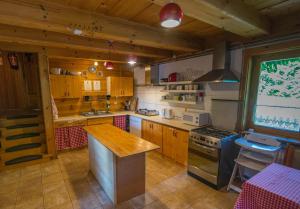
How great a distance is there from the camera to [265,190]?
1261 mm

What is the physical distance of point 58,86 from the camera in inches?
163

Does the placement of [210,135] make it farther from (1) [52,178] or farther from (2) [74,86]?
(2) [74,86]

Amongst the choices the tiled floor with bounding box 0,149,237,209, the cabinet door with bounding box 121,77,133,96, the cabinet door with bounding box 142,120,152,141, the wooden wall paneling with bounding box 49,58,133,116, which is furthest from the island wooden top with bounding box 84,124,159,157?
the cabinet door with bounding box 121,77,133,96

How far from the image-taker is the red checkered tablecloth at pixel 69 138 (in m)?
3.91

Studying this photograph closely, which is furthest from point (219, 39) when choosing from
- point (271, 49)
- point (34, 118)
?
point (34, 118)

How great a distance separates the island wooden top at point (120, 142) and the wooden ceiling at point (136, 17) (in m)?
1.51

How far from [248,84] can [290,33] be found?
0.84 metres

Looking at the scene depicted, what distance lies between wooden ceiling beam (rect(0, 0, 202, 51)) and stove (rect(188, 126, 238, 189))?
1.74 m

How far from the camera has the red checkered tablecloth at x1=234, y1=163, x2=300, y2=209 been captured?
46.4 inches

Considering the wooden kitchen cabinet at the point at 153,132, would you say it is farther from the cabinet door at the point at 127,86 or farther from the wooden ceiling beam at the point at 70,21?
the wooden ceiling beam at the point at 70,21

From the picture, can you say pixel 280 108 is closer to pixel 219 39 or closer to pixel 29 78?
pixel 219 39

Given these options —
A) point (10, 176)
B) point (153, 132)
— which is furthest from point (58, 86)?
point (153, 132)

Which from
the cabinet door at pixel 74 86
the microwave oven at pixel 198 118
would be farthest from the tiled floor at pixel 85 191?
the cabinet door at pixel 74 86

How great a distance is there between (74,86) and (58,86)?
15.2 inches
